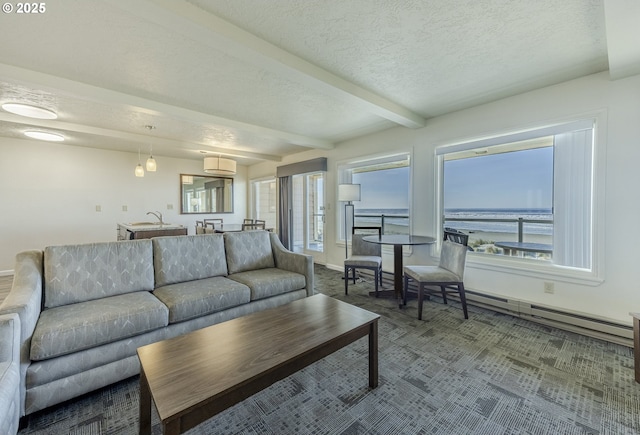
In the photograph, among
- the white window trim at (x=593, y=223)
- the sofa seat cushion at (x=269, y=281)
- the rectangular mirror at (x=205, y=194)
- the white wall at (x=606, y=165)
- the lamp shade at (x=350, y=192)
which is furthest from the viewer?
the rectangular mirror at (x=205, y=194)

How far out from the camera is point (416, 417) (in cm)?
150

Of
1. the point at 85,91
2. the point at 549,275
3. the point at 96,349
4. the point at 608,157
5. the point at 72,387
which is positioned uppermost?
the point at 85,91

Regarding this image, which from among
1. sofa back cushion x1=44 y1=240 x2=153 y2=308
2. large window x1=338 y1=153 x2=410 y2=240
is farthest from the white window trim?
sofa back cushion x1=44 y1=240 x2=153 y2=308

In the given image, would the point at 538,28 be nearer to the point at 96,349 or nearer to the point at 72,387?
the point at 96,349

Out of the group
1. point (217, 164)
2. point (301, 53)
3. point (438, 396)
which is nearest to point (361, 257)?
point (438, 396)

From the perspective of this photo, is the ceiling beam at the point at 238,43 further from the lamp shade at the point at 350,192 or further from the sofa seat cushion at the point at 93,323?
the sofa seat cushion at the point at 93,323


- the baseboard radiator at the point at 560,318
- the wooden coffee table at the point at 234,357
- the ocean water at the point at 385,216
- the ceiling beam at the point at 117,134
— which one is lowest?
the baseboard radiator at the point at 560,318

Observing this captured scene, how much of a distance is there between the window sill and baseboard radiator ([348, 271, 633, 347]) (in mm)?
319

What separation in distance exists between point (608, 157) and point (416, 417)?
2864mm

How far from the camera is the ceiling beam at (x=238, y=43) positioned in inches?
59.6

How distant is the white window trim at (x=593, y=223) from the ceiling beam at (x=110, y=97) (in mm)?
3155

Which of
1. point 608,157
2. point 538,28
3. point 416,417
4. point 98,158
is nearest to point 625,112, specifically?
point 608,157

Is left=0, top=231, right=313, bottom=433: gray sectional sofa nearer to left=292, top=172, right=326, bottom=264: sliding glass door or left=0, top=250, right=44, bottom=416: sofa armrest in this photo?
left=0, top=250, right=44, bottom=416: sofa armrest

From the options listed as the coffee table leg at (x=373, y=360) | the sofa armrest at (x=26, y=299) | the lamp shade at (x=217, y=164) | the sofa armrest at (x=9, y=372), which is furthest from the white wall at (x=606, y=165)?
the sofa armrest at (x=26, y=299)
